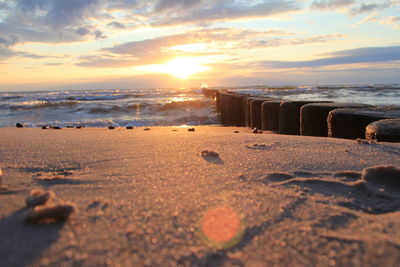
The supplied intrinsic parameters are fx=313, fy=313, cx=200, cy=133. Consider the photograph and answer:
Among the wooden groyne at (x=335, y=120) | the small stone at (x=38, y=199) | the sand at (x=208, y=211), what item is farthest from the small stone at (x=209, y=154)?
the wooden groyne at (x=335, y=120)

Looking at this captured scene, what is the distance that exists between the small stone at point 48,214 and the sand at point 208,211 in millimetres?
16

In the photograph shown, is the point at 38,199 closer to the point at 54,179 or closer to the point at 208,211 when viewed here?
the point at 54,179

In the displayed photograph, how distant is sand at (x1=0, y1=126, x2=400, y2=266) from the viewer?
0.73m

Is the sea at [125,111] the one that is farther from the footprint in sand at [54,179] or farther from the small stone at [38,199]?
the small stone at [38,199]

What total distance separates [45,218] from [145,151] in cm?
122

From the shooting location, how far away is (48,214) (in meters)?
0.86

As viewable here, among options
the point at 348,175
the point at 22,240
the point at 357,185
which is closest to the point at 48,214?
the point at 22,240

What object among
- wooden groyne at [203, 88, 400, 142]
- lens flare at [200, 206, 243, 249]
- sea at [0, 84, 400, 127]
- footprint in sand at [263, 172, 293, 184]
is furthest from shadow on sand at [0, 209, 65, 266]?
sea at [0, 84, 400, 127]

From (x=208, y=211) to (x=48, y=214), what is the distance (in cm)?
46

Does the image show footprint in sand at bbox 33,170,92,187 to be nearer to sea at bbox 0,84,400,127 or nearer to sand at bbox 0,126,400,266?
sand at bbox 0,126,400,266

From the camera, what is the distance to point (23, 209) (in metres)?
0.95

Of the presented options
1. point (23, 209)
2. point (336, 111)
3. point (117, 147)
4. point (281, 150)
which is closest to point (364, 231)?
point (23, 209)

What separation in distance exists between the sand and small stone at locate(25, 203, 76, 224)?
0.05 ft

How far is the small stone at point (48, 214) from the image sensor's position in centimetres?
85
